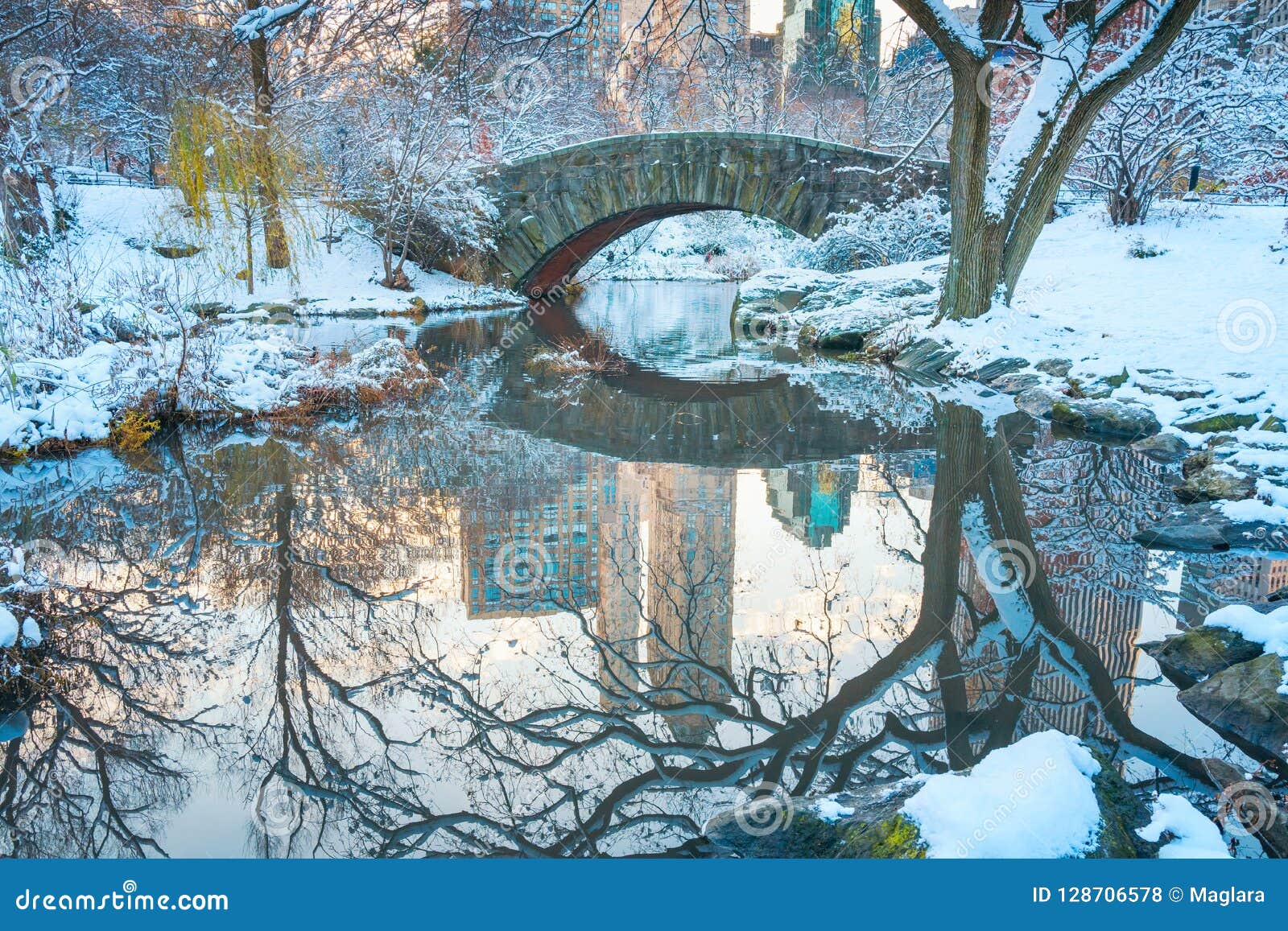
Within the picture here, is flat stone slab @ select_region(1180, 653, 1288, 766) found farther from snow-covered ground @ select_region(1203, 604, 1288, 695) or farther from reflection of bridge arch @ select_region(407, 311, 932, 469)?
reflection of bridge arch @ select_region(407, 311, 932, 469)

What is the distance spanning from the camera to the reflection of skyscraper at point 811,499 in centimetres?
597

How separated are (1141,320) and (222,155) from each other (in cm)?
1109

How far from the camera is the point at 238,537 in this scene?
5.70 meters

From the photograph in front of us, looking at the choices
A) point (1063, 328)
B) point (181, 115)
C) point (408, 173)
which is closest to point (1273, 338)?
point (1063, 328)

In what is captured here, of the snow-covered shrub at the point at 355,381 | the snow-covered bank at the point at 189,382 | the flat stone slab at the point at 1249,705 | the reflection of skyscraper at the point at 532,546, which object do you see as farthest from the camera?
the snow-covered shrub at the point at 355,381

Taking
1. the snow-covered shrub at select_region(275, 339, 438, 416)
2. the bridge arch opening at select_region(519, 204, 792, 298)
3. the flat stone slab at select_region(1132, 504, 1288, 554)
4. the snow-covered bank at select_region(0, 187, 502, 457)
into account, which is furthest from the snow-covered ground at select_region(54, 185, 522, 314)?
the flat stone slab at select_region(1132, 504, 1288, 554)

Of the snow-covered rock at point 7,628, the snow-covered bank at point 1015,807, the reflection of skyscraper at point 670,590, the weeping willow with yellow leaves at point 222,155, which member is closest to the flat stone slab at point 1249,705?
the snow-covered bank at point 1015,807

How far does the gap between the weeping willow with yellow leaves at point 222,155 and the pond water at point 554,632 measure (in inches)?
198

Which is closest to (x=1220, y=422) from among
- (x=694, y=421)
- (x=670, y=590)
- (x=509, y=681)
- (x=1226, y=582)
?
(x=1226, y=582)

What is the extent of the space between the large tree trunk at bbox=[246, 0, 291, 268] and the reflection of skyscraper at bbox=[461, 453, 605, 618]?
4.36 metres

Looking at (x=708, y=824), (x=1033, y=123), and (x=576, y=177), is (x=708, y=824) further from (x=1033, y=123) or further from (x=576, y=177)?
(x=576, y=177)

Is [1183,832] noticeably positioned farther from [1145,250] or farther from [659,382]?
[1145,250]

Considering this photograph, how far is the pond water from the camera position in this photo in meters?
3.21

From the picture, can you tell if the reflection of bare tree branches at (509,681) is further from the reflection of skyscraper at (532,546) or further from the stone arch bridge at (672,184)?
the stone arch bridge at (672,184)
